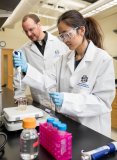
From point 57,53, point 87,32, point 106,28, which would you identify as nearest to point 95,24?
point 87,32

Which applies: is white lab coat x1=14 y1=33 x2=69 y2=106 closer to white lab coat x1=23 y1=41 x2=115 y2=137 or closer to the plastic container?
white lab coat x1=23 y1=41 x2=115 y2=137

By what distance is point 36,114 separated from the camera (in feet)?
3.22

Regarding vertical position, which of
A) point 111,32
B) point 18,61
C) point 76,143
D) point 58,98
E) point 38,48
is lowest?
point 76,143

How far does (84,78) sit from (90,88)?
0.08 metres

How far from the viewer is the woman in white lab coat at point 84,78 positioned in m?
1.08

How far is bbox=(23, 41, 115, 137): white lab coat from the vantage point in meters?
1.08

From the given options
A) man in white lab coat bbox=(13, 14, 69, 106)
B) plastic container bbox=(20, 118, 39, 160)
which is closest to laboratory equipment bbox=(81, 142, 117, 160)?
plastic container bbox=(20, 118, 39, 160)

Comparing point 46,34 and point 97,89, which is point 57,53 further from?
point 97,89

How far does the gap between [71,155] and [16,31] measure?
626cm

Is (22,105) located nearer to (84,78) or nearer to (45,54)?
(84,78)

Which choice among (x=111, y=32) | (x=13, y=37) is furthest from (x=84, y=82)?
(x=13, y=37)

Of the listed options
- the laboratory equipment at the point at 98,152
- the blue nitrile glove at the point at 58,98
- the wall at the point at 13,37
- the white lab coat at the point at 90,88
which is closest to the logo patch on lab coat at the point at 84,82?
the white lab coat at the point at 90,88

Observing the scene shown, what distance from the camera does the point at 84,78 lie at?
1214mm

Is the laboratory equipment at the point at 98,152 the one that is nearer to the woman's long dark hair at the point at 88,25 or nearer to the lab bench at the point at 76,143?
the lab bench at the point at 76,143
